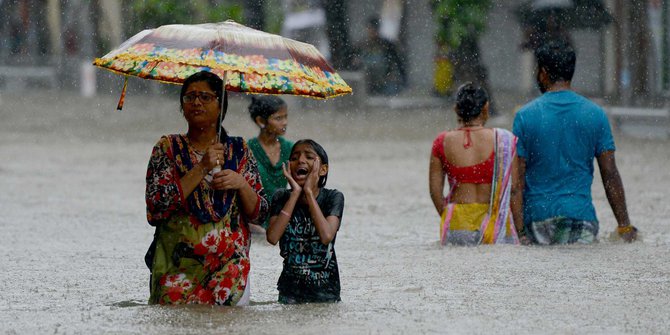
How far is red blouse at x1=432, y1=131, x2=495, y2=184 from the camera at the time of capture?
8.94 m

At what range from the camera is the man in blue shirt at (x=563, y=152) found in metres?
9.05

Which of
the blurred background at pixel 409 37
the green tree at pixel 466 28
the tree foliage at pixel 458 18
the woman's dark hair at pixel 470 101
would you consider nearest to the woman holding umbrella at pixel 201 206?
the woman's dark hair at pixel 470 101

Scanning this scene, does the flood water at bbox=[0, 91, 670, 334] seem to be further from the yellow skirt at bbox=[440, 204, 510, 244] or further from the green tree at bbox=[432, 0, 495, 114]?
the green tree at bbox=[432, 0, 495, 114]

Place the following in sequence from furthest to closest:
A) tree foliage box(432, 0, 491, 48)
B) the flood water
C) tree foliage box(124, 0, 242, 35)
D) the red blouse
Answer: tree foliage box(124, 0, 242, 35), tree foliage box(432, 0, 491, 48), the red blouse, the flood water

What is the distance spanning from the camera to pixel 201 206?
6160 millimetres

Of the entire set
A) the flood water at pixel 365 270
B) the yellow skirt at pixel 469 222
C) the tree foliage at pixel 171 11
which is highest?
the tree foliage at pixel 171 11

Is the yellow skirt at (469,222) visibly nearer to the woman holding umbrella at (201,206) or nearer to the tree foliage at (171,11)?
the woman holding umbrella at (201,206)

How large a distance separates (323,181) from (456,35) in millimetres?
19988

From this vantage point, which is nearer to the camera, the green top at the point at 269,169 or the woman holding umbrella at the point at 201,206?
the woman holding umbrella at the point at 201,206

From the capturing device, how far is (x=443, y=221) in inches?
361

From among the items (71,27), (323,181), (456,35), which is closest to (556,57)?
(323,181)

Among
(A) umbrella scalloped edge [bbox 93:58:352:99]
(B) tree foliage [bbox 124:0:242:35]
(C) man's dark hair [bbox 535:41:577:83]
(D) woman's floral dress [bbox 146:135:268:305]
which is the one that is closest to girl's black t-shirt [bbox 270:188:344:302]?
(D) woman's floral dress [bbox 146:135:268:305]

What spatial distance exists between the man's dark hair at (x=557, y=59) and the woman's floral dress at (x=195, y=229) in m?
3.16

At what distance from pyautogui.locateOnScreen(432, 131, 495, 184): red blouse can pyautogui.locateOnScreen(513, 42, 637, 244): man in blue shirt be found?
306mm
